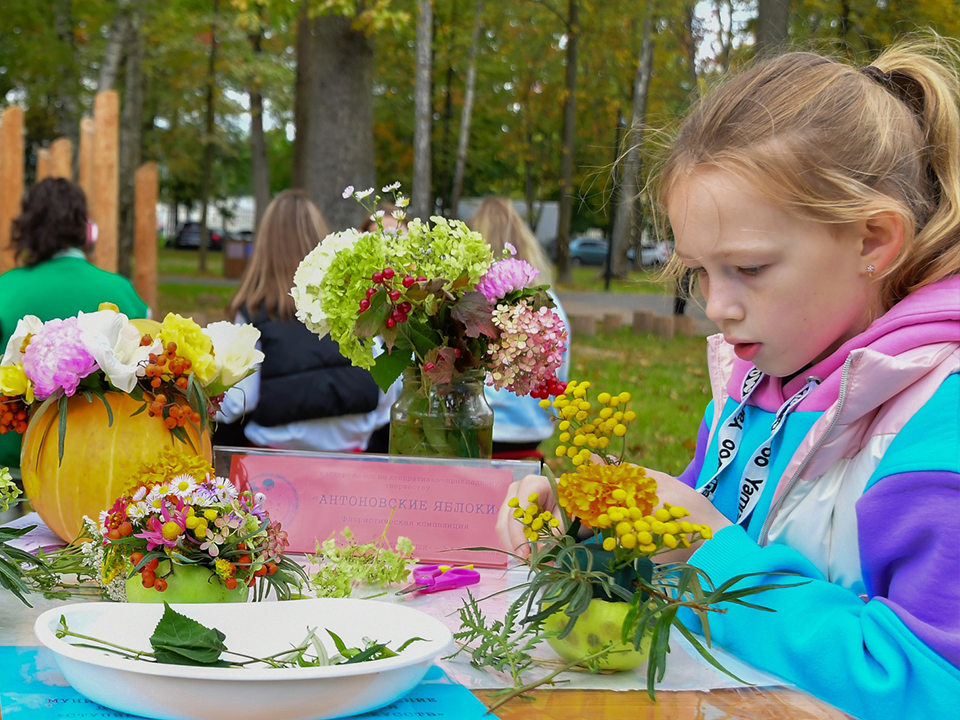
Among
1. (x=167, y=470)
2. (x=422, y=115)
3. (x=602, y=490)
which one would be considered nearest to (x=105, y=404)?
(x=167, y=470)

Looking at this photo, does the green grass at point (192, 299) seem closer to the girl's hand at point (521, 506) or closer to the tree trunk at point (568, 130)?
the tree trunk at point (568, 130)

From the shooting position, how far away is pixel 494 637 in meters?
1.20

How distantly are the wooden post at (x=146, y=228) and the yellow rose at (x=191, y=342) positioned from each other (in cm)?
653

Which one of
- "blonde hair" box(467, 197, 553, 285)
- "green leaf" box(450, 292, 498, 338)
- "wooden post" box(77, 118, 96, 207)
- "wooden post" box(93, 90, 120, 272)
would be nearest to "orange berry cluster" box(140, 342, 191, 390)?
"green leaf" box(450, 292, 498, 338)

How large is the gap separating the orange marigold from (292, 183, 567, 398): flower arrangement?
627 millimetres

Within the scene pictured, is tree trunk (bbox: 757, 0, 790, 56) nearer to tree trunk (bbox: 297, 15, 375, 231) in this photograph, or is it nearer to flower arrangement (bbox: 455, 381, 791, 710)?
tree trunk (bbox: 297, 15, 375, 231)

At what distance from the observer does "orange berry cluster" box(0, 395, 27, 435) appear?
5.57 ft

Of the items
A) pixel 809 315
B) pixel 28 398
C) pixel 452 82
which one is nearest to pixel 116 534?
pixel 28 398

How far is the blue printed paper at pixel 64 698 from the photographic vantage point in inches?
40.0

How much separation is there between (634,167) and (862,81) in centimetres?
57

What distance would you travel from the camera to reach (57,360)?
162 centimetres

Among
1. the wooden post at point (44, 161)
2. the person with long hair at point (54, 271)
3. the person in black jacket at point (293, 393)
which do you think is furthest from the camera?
the wooden post at point (44, 161)

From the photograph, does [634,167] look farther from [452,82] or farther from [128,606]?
[452,82]

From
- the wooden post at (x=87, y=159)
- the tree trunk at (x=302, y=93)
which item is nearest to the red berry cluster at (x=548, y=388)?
the wooden post at (x=87, y=159)
